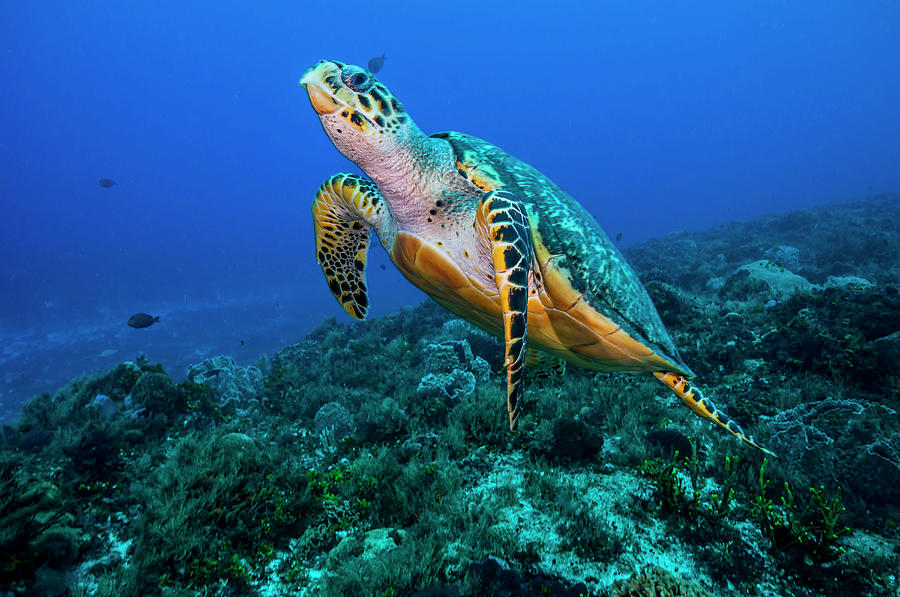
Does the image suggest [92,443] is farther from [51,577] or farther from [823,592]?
[823,592]

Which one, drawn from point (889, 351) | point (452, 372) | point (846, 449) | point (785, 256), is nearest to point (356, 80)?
point (452, 372)

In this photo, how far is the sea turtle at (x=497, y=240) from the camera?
7.72 feet

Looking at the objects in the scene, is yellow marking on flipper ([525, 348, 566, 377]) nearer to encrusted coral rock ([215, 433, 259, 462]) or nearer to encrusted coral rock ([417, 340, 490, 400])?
encrusted coral rock ([417, 340, 490, 400])

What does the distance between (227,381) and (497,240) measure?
5227 mm

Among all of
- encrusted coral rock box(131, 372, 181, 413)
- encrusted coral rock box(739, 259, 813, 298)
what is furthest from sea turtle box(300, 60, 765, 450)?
encrusted coral rock box(739, 259, 813, 298)

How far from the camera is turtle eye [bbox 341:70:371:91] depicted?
248 centimetres

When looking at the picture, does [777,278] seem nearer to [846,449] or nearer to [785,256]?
[785,256]

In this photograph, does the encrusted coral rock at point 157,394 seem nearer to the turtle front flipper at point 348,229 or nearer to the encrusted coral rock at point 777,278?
the turtle front flipper at point 348,229

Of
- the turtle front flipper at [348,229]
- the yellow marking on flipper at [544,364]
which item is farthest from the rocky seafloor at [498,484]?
the turtle front flipper at [348,229]

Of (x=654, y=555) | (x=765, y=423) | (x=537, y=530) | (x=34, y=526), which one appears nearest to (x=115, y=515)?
(x=34, y=526)

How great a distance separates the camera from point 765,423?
3.38 meters

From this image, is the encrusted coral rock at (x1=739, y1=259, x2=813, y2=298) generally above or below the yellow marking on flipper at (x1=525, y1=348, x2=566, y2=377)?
below

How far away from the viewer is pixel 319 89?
8.00 ft

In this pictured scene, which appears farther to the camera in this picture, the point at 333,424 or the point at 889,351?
the point at 333,424
